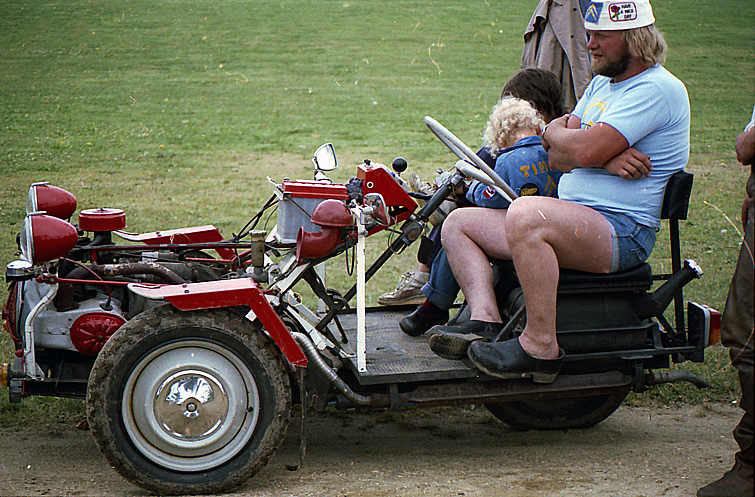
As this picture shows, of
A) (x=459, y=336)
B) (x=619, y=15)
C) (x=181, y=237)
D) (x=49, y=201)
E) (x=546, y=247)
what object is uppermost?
(x=619, y=15)

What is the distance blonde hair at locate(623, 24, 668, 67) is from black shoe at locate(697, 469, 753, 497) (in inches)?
66.1

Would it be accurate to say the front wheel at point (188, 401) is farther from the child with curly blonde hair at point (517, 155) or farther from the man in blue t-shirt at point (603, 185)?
the child with curly blonde hair at point (517, 155)

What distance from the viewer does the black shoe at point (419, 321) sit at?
406 cm

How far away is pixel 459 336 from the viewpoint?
135 inches

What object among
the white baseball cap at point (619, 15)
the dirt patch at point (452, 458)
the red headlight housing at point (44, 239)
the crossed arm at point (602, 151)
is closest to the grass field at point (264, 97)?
the dirt patch at point (452, 458)

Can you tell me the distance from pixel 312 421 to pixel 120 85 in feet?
52.0

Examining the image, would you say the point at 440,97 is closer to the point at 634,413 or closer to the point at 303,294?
the point at 303,294

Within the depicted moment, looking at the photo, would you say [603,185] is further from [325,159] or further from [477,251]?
[325,159]

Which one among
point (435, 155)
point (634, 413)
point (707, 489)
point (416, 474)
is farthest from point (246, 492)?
point (435, 155)

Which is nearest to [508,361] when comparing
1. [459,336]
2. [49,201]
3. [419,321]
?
[459,336]

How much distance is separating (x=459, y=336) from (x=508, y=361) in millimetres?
226

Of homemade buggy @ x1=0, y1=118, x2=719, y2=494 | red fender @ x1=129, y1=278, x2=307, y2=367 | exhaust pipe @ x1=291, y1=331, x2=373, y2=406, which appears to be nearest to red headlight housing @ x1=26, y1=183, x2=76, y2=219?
homemade buggy @ x1=0, y1=118, x2=719, y2=494

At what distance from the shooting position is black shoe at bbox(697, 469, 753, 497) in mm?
3119

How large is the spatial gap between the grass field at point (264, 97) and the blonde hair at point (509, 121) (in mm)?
1811
